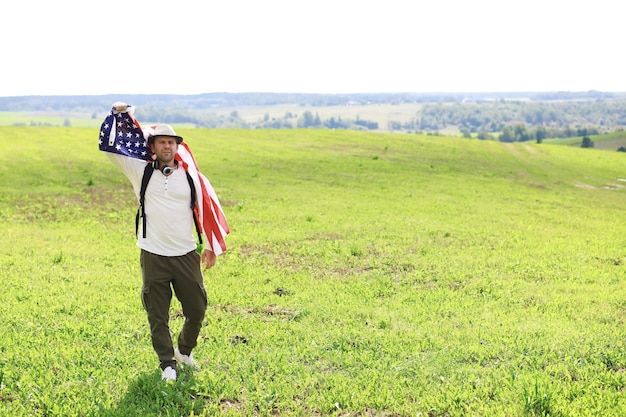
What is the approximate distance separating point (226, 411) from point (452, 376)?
3214 mm

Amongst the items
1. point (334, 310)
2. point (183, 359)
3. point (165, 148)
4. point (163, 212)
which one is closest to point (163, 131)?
point (165, 148)

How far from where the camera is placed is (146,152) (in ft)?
26.3

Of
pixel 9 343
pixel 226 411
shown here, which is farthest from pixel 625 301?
pixel 9 343

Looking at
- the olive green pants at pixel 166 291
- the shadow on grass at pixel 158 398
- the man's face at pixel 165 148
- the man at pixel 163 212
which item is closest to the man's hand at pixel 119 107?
the man at pixel 163 212

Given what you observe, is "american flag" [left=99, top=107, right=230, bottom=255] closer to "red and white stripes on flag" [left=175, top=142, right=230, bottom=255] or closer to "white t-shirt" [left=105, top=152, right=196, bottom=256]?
"red and white stripes on flag" [left=175, top=142, right=230, bottom=255]

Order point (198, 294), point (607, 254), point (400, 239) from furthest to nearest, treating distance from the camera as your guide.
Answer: point (400, 239), point (607, 254), point (198, 294)

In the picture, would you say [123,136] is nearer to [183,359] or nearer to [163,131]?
[163,131]

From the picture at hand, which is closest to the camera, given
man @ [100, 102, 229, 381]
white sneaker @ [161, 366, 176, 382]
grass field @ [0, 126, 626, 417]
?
grass field @ [0, 126, 626, 417]

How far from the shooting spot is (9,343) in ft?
30.5

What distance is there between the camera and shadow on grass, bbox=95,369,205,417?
23.7ft

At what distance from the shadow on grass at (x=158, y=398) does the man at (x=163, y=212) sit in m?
0.19

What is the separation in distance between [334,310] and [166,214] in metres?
5.04

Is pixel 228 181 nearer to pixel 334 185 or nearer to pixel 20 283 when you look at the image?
pixel 334 185

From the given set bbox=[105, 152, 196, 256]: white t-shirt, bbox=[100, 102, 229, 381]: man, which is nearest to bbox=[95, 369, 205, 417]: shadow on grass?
bbox=[100, 102, 229, 381]: man
